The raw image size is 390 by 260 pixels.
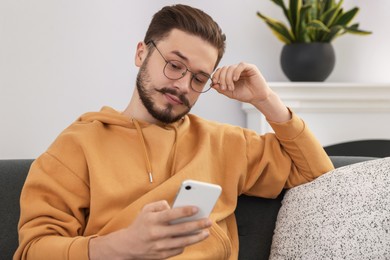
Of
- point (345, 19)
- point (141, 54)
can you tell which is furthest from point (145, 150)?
point (345, 19)

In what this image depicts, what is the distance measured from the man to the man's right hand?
87mm

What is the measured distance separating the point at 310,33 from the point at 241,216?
1.42m

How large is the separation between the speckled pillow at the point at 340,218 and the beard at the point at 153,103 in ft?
1.09

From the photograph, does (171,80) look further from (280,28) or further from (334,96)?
(334,96)

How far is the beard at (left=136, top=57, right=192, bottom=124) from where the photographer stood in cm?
135

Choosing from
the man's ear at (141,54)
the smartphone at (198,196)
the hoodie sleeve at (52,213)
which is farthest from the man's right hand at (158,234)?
the man's ear at (141,54)

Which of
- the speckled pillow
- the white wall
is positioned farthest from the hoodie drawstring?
the white wall

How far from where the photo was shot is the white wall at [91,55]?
7.06 feet

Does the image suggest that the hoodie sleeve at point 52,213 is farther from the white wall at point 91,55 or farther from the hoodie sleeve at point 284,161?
the white wall at point 91,55

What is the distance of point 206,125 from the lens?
4.91 ft

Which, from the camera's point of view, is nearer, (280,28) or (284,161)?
(284,161)

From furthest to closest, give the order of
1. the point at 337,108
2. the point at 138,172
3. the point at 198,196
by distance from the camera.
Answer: the point at 337,108 < the point at 138,172 < the point at 198,196

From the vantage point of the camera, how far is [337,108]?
9.22ft

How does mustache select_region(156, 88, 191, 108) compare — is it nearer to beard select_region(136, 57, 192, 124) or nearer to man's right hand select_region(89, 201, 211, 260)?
beard select_region(136, 57, 192, 124)
